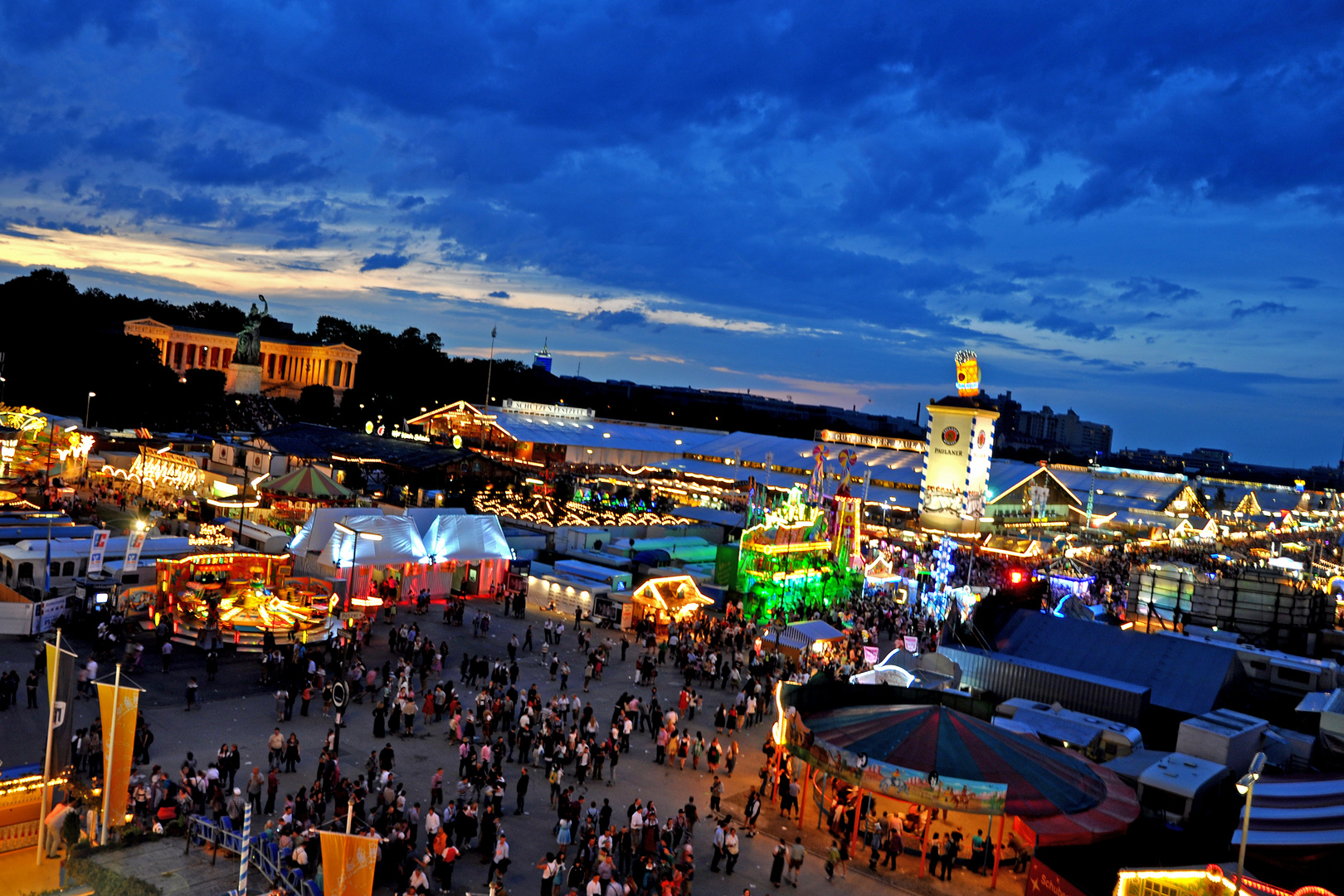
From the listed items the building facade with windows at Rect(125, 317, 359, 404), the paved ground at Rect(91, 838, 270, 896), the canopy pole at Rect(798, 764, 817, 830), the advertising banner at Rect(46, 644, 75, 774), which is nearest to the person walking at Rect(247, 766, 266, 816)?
the paved ground at Rect(91, 838, 270, 896)

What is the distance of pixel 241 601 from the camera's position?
20969 mm

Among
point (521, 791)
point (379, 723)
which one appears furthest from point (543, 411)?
point (521, 791)

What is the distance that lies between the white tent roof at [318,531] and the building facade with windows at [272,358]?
7714 cm

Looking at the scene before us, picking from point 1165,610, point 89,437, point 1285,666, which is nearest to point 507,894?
point 1285,666

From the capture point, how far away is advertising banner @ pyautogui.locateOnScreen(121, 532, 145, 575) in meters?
22.0

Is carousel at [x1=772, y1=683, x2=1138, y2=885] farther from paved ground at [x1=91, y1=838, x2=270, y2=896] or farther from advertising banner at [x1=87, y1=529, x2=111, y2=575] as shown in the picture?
advertising banner at [x1=87, y1=529, x2=111, y2=575]

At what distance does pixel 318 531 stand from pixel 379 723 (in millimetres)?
11129

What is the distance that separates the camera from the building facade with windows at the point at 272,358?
102 metres

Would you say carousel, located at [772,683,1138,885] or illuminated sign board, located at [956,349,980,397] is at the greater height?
illuminated sign board, located at [956,349,980,397]

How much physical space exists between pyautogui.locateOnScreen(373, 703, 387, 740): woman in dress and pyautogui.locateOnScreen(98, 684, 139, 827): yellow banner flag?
17.4 ft

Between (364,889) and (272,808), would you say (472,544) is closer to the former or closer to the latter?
(272,808)

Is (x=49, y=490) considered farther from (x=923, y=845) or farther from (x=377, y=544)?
(x=923, y=845)

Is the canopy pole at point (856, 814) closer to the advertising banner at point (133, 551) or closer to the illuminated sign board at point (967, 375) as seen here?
the advertising banner at point (133, 551)

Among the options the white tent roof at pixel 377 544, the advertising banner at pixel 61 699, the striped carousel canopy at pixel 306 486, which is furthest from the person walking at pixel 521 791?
the striped carousel canopy at pixel 306 486
